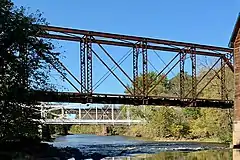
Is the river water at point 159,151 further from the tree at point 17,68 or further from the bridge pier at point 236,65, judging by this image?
the tree at point 17,68

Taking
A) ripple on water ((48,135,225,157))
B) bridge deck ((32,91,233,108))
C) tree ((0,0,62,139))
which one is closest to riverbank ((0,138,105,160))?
tree ((0,0,62,139))

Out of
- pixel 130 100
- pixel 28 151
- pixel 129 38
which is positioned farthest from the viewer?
pixel 130 100

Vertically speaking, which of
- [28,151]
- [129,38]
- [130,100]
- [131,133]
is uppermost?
[129,38]

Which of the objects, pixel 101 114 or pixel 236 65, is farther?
pixel 101 114

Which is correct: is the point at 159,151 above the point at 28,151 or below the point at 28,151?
below

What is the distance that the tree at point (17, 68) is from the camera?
2202cm

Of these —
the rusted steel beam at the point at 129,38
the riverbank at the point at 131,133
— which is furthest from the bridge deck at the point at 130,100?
the riverbank at the point at 131,133

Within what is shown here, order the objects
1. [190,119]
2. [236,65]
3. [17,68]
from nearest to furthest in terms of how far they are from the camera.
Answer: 1. [17,68]
2. [236,65]
3. [190,119]

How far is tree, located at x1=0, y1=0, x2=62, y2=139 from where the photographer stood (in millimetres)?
22016

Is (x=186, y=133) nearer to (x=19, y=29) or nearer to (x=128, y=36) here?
(x=128, y=36)

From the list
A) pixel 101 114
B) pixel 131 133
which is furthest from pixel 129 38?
pixel 101 114

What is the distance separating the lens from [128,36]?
41875 mm

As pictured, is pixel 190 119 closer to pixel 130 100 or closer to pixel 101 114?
pixel 101 114

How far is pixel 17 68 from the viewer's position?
22453 millimetres
